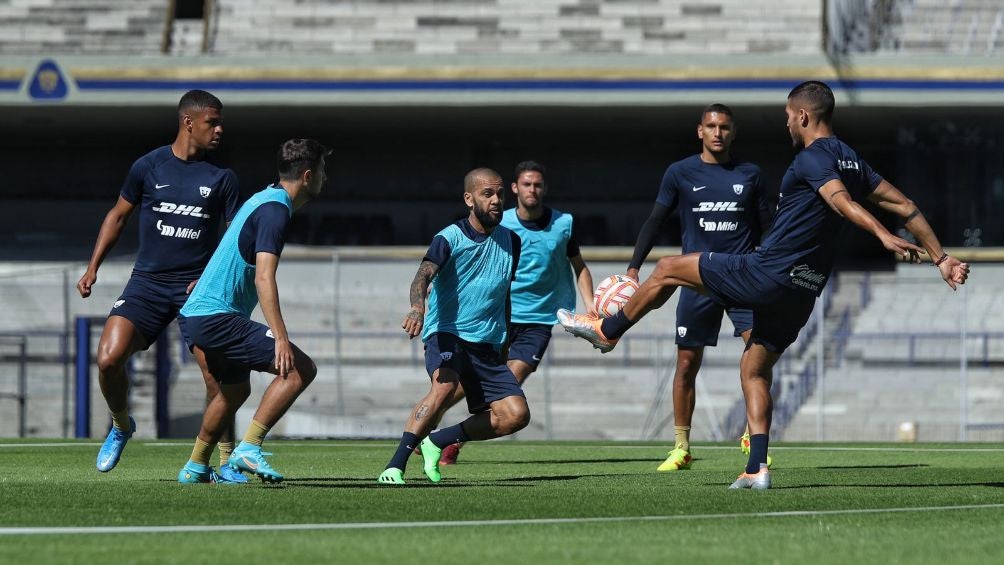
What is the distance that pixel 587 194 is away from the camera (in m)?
34.1

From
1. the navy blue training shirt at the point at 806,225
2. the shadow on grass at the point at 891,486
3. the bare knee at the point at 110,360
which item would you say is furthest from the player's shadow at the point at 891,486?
the bare knee at the point at 110,360

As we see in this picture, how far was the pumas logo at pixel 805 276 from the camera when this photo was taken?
8016 millimetres

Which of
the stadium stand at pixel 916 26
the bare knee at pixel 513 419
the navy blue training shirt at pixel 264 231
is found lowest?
the bare knee at pixel 513 419

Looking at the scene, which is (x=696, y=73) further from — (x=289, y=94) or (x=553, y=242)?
(x=553, y=242)

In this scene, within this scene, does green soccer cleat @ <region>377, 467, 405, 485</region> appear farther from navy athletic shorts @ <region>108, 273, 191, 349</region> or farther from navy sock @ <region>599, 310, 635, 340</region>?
navy athletic shorts @ <region>108, 273, 191, 349</region>

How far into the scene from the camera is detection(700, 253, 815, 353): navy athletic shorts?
805cm

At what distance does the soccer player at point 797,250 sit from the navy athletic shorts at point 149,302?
10.4ft

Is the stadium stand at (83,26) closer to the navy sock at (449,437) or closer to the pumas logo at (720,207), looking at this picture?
the pumas logo at (720,207)

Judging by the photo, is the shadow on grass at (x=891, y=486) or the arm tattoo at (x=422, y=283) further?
the shadow on grass at (x=891, y=486)

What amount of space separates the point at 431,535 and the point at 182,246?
412 centimetres

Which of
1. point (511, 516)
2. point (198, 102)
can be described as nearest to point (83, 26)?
point (198, 102)

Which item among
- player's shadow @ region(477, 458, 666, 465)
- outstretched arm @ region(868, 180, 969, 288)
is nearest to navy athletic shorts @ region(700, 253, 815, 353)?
outstretched arm @ region(868, 180, 969, 288)

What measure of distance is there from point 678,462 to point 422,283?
2967 mm

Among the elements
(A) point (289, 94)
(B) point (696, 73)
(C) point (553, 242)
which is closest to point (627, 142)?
(B) point (696, 73)
